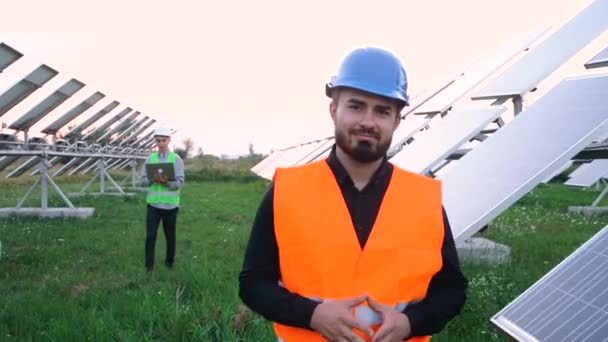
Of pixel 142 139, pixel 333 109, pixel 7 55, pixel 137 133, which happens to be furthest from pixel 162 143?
pixel 142 139

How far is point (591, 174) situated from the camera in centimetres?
1723

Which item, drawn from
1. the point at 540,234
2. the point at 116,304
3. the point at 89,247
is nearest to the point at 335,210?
the point at 116,304

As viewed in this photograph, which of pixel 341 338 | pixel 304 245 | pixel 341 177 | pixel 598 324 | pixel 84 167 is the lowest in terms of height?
pixel 84 167

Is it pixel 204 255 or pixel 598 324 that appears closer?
pixel 598 324

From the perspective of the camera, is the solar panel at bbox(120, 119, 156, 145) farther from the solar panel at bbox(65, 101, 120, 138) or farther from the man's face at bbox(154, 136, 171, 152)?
the man's face at bbox(154, 136, 171, 152)

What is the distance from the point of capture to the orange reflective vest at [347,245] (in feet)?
6.37

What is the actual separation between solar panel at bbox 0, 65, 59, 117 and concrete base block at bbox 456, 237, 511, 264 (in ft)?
24.1

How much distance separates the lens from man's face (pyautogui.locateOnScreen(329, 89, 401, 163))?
1951mm

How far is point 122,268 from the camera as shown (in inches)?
283

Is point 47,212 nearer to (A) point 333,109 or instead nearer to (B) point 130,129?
(B) point 130,129

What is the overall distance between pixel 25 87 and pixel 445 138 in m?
7.28

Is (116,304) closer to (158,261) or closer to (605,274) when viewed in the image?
(158,261)

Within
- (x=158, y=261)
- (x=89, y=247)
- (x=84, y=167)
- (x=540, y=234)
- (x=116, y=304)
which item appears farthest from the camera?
(x=84, y=167)

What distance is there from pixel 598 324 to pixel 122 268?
16.9 ft
